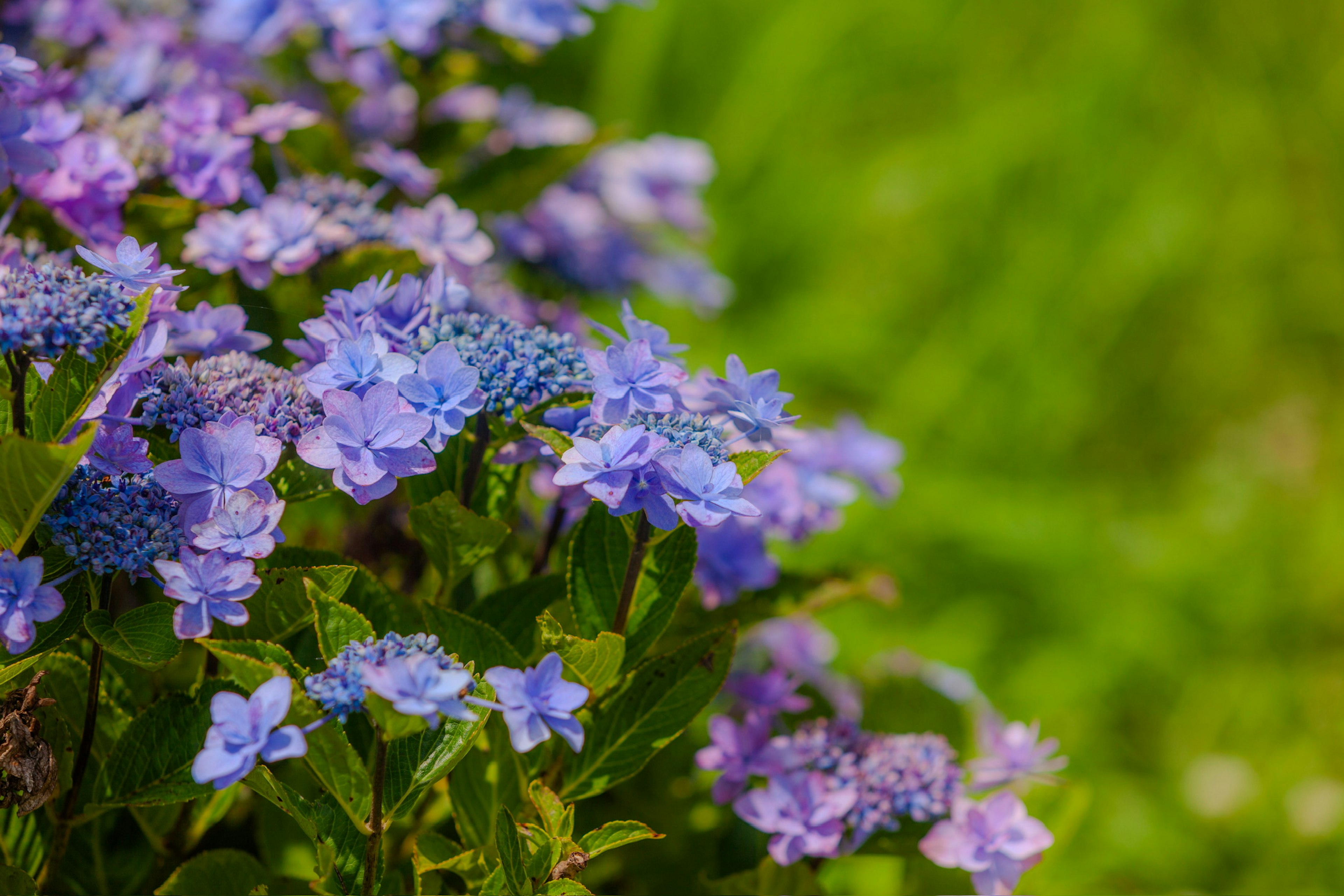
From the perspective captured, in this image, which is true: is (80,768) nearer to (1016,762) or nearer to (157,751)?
(157,751)

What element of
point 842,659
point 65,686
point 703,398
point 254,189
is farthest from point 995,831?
point 842,659

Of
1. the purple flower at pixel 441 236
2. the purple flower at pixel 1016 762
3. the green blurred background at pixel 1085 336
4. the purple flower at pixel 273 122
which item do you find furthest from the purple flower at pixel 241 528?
the green blurred background at pixel 1085 336

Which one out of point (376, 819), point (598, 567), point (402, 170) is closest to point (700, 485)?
point (598, 567)

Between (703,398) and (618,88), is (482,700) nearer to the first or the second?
(703,398)

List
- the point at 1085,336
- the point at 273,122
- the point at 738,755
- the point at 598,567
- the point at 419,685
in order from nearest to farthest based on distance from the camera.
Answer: the point at 419,685 < the point at 598,567 < the point at 738,755 < the point at 273,122 < the point at 1085,336

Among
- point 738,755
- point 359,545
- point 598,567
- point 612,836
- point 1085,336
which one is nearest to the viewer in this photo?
point 612,836

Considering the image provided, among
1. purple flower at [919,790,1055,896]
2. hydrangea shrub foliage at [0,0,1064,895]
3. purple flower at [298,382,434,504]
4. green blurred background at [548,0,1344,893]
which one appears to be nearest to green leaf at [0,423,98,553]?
hydrangea shrub foliage at [0,0,1064,895]
